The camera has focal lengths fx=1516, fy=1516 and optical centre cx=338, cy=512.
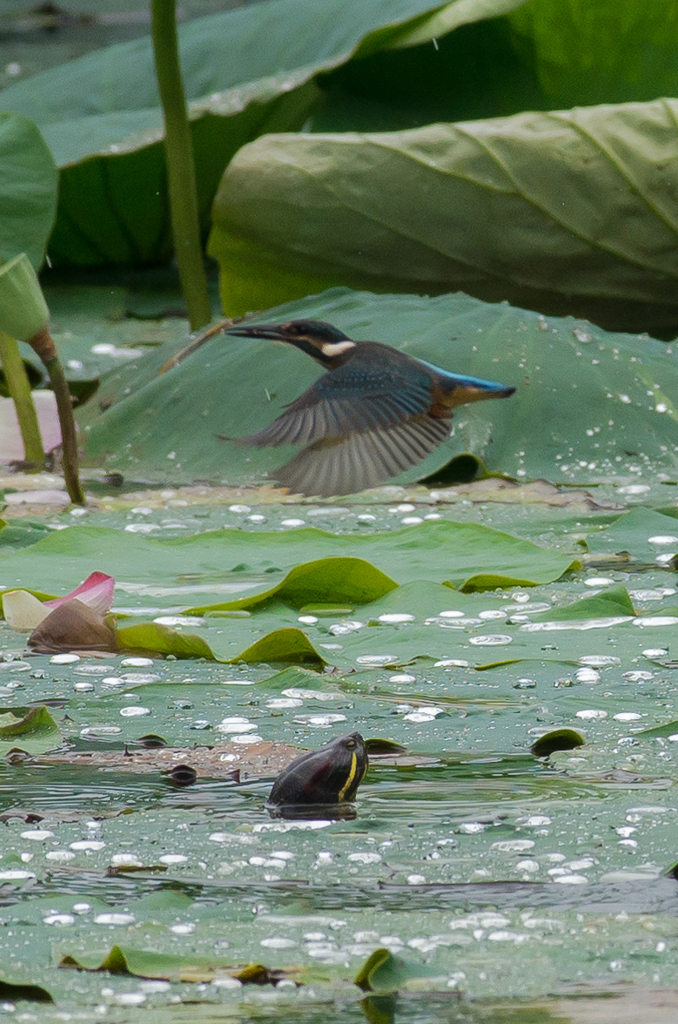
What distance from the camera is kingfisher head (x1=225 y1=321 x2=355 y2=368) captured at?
2.17m

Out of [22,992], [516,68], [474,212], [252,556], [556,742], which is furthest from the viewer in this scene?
[516,68]

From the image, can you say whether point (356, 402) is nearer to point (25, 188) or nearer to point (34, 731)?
point (25, 188)

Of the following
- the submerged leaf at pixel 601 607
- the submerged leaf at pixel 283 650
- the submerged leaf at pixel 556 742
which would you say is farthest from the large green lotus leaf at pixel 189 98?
the submerged leaf at pixel 556 742

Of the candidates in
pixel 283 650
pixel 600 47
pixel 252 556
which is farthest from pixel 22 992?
pixel 600 47

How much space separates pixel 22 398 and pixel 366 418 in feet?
2.17

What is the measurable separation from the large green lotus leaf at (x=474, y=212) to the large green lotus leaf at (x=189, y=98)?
524 millimetres

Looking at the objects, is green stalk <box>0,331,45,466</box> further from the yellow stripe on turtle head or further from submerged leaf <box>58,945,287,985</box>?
submerged leaf <box>58,945,287,985</box>

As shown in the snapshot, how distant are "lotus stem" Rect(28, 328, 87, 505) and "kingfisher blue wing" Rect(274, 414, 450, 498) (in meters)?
0.28

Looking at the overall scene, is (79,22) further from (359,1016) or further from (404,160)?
(359,1016)

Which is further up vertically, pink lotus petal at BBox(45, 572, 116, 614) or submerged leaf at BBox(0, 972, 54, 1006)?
submerged leaf at BBox(0, 972, 54, 1006)

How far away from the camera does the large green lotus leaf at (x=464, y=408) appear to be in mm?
2252

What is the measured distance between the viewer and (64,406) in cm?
201

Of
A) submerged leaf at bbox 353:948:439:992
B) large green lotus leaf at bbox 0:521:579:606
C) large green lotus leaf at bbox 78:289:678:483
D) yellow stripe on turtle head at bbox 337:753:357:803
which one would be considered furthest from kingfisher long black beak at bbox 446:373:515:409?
submerged leaf at bbox 353:948:439:992

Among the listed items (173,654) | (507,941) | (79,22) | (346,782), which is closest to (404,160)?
(173,654)
